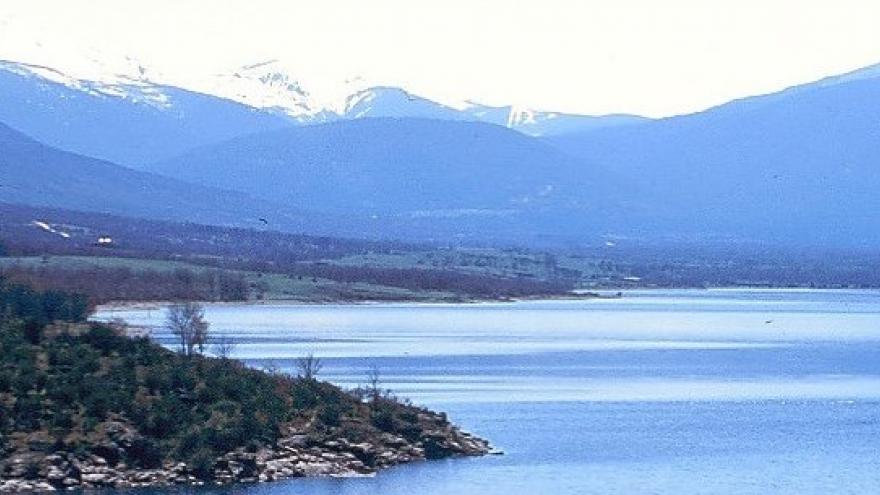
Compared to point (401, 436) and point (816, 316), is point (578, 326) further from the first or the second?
point (401, 436)

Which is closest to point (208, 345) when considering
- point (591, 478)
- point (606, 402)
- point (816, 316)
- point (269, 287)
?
point (606, 402)

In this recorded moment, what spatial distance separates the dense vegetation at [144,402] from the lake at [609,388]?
2.15 meters

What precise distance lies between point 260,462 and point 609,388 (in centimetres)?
3292

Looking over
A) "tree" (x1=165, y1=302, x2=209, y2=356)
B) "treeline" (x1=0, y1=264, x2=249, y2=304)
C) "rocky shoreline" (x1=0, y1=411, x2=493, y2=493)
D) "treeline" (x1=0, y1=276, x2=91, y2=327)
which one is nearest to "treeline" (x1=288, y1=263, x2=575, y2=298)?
"treeline" (x1=0, y1=264, x2=249, y2=304)

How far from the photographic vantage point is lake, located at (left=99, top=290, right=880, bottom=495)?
191 ft

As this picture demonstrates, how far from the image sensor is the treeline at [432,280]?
179500mm

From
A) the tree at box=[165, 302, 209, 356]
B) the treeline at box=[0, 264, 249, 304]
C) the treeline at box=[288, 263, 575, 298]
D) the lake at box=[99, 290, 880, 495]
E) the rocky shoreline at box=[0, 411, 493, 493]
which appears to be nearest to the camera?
the rocky shoreline at box=[0, 411, 493, 493]

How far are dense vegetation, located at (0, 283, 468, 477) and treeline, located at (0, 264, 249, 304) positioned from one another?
69778mm

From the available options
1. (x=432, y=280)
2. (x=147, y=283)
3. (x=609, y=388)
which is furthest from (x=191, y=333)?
(x=432, y=280)

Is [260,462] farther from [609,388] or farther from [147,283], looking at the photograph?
[147,283]

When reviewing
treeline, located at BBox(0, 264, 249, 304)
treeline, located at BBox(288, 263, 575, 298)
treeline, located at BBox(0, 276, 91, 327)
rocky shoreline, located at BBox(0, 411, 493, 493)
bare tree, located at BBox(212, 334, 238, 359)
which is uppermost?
treeline, located at BBox(288, 263, 575, 298)

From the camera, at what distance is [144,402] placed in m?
57.0

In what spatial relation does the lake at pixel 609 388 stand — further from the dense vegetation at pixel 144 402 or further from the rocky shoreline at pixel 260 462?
the dense vegetation at pixel 144 402

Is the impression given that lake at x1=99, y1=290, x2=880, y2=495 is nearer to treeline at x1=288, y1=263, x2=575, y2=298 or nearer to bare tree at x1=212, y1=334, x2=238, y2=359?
bare tree at x1=212, y1=334, x2=238, y2=359
